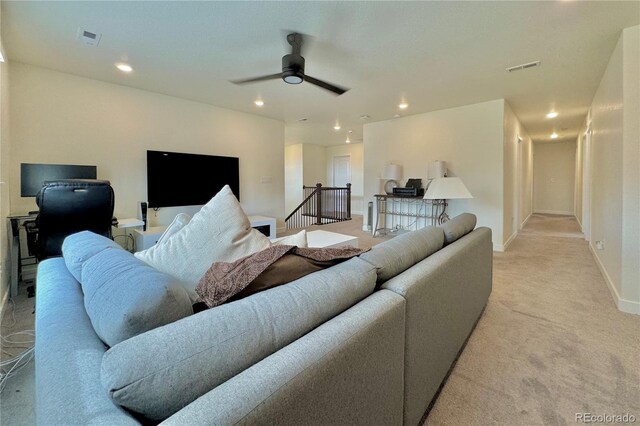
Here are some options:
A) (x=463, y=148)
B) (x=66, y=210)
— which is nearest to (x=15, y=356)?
(x=66, y=210)

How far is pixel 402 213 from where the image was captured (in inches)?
224

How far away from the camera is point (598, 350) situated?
6.05 ft

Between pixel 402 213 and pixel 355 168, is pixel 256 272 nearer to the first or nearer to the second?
pixel 402 213

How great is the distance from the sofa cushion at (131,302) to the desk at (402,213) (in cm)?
477

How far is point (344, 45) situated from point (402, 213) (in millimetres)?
3657

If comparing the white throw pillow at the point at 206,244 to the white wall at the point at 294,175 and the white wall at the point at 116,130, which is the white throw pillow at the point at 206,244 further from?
the white wall at the point at 294,175

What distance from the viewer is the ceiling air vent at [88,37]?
2521 mm

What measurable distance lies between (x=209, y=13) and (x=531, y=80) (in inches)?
150

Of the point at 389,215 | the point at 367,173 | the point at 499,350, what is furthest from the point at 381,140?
the point at 499,350

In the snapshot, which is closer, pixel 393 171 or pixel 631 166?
pixel 631 166

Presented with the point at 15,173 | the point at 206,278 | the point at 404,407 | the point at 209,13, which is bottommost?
the point at 404,407

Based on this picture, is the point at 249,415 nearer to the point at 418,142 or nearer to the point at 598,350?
the point at 598,350

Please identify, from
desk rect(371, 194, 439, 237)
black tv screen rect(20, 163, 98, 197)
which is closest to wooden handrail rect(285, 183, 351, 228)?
desk rect(371, 194, 439, 237)

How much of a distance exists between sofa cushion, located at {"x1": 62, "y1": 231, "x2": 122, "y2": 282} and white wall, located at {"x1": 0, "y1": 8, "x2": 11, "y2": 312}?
1961mm
